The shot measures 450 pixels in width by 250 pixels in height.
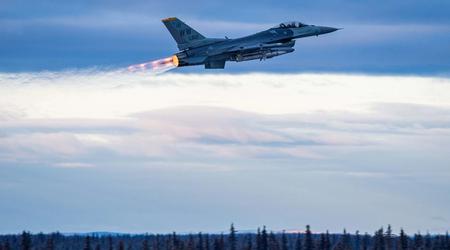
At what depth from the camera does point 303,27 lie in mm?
169250

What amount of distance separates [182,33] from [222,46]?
6339 mm

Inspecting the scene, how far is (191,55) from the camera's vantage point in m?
159

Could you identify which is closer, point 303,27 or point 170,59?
point 170,59

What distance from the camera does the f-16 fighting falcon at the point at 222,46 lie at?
156 meters

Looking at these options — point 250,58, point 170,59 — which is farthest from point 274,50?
point 170,59

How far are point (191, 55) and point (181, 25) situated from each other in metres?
6.35

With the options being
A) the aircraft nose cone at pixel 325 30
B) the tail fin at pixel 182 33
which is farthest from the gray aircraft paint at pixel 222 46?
the aircraft nose cone at pixel 325 30

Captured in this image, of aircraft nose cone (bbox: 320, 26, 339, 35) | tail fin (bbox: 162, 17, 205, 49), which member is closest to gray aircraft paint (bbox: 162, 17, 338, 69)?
tail fin (bbox: 162, 17, 205, 49)

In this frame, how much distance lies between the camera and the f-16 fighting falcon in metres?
156

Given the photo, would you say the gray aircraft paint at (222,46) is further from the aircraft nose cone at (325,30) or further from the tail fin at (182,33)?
the aircraft nose cone at (325,30)

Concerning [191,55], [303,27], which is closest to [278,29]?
[303,27]

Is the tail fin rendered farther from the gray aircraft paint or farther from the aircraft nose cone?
the aircraft nose cone

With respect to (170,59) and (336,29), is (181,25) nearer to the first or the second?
(170,59)

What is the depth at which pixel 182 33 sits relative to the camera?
6383 inches
